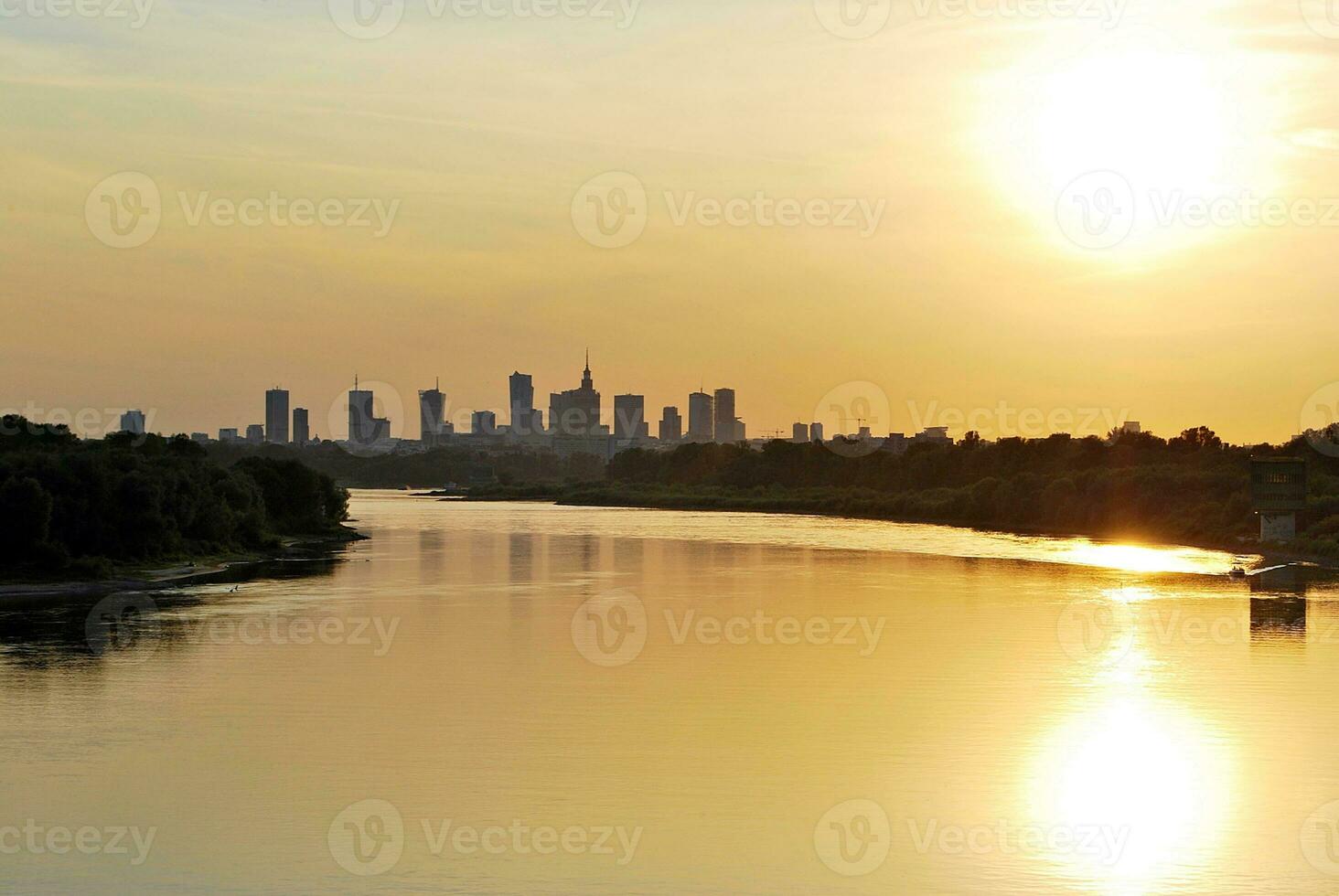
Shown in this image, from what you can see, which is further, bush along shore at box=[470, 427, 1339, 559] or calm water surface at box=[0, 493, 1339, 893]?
bush along shore at box=[470, 427, 1339, 559]

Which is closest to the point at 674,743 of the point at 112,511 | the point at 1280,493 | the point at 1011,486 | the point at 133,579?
the point at 133,579

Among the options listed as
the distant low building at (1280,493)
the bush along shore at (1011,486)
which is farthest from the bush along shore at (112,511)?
the bush along shore at (1011,486)

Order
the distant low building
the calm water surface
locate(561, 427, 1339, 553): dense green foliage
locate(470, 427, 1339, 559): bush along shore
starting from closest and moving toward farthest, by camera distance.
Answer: the calm water surface → the distant low building → locate(470, 427, 1339, 559): bush along shore → locate(561, 427, 1339, 553): dense green foliage

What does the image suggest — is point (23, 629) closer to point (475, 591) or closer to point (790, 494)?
point (475, 591)

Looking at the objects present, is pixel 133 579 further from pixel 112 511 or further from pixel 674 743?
pixel 674 743

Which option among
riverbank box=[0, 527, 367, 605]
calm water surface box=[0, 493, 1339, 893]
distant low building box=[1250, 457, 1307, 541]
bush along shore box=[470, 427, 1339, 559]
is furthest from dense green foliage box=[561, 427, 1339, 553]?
riverbank box=[0, 527, 367, 605]

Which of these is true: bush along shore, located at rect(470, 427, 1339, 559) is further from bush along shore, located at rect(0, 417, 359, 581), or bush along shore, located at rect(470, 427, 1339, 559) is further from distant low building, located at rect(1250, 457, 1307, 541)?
bush along shore, located at rect(0, 417, 359, 581)
